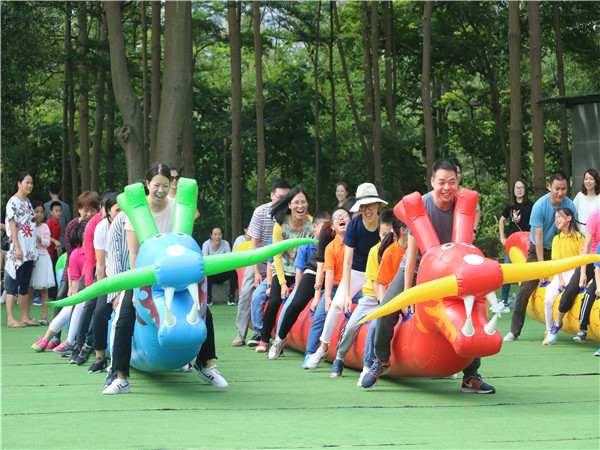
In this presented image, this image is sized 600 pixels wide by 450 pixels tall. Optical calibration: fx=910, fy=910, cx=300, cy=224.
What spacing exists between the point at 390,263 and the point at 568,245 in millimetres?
3201

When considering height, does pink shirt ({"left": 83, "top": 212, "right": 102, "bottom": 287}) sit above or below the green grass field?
above

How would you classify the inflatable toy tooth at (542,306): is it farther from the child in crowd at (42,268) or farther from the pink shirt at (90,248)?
the child in crowd at (42,268)

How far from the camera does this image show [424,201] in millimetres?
7020

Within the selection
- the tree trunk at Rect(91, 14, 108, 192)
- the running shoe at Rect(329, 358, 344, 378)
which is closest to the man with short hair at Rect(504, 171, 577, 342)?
the running shoe at Rect(329, 358, 344, 378)

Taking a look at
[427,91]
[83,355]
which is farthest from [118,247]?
[427,91]

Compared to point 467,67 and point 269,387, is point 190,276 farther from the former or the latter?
point 467,67

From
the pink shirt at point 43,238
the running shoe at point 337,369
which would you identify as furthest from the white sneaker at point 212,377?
the pink shirt at point 43,238

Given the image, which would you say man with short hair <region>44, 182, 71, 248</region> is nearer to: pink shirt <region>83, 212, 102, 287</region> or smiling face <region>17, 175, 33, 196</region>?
smiling face <region>17, 175, 33, 196</region>

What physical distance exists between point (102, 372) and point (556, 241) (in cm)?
517

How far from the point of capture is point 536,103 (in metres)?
16.0

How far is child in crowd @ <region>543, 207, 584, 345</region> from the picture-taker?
1004cm

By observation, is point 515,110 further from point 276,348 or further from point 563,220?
point 276,348

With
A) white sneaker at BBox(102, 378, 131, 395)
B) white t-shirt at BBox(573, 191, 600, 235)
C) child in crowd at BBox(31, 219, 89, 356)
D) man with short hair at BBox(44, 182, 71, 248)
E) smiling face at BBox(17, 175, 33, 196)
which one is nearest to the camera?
white sneaker at BBox(102, 378, 131, 395)

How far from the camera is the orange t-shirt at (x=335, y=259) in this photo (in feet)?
28.9
